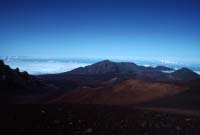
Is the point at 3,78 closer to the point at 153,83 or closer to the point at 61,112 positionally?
the point at 153,83

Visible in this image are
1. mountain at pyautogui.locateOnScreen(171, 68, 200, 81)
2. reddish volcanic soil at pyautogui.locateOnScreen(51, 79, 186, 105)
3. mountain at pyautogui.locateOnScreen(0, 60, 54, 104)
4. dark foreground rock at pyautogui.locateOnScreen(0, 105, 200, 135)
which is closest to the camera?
dark foreground rock at pyautogui.locateOnScreen(0, 105, 200, 135)

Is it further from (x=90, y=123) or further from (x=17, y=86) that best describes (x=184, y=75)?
(x=90, y=123)

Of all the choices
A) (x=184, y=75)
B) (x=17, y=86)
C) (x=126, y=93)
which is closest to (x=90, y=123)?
(x=126, y=93)

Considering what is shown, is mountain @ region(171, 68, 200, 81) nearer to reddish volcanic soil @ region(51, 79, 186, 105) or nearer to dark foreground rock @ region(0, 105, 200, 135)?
reddish volcanic soil @ region(51, 79, 186, 105)

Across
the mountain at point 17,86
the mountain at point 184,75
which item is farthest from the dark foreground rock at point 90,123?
the mountain at point 184,75

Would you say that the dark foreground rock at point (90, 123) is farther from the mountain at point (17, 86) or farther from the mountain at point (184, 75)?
the mountain at point (184, 75)

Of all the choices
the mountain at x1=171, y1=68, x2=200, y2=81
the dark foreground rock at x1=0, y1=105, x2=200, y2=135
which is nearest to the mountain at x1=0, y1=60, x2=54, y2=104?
the dark foreground rock at x1=0, y1=105, x2=200, y2=135

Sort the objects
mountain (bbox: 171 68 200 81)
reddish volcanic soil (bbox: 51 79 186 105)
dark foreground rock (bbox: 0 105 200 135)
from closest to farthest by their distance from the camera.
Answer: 1. dark foreground rock (bbox: 0 105 200 135)
2. reddish volcanic soil (bbox: 51 79 186 105)
3. mountain (bbox: 171 68 200 81)
